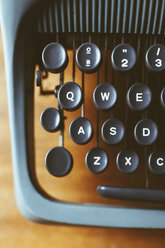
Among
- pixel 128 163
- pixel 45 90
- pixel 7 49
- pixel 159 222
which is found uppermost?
pixel 7 49

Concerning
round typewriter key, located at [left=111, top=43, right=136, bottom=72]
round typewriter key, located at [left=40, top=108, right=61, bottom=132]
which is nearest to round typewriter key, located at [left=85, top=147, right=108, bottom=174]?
round typewriter key, located at [left=40, top=108, right=61, bottom=132]

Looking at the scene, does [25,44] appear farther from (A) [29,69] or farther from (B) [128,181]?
(B) [128,181]

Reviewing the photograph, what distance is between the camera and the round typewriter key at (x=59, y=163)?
2.56 ft

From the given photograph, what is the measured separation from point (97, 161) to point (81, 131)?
0.28 ft

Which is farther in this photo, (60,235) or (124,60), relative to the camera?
(60,235)

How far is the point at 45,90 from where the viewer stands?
95 cm

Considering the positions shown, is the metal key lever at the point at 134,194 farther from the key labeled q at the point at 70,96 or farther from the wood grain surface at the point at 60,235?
the key labeled q at the point at 70,96

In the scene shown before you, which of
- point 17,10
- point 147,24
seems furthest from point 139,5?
point 17,10

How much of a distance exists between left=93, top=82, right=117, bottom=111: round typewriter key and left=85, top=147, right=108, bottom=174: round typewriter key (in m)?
0.11

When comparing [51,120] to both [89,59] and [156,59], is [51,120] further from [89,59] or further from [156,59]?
[156,59]

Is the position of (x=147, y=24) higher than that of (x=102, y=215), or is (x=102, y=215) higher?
(x=147, y=24)

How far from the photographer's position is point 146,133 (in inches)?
30.6

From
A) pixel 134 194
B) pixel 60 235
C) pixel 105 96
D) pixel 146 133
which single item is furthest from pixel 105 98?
pixel 60 235

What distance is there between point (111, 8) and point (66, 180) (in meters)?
0.48
